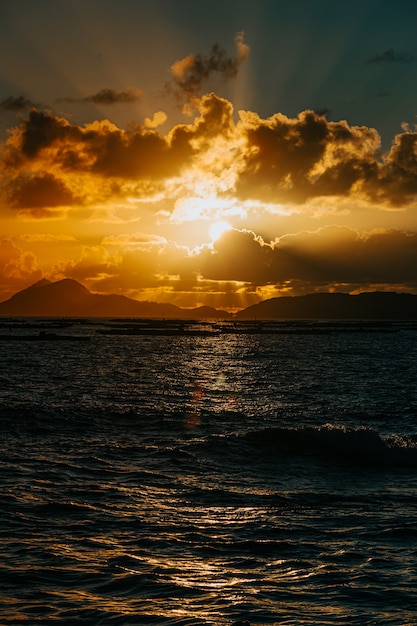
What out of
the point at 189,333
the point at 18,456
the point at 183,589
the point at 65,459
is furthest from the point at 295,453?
the point at 189,333

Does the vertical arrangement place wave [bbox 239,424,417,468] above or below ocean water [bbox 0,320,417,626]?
below

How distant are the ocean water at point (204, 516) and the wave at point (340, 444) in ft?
0.32

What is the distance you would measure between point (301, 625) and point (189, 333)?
167 m

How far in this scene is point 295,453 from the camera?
87.2 feet

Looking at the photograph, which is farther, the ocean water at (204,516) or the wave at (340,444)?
the wave at (340,444)

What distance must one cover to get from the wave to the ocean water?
0.32 ft

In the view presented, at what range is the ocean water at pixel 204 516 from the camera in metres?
11.3

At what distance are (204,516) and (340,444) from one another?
13099 millimetres

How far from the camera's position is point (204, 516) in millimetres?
16641

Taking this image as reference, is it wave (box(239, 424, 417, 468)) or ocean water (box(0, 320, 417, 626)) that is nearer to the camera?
ocean water (box(0, 320, 417, 626))

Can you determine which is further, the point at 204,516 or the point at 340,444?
the point at 340,444

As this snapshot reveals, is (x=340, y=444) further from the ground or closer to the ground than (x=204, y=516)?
closer to the ground

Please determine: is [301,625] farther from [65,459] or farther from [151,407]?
[151,407]

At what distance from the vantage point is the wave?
25.9 meters
